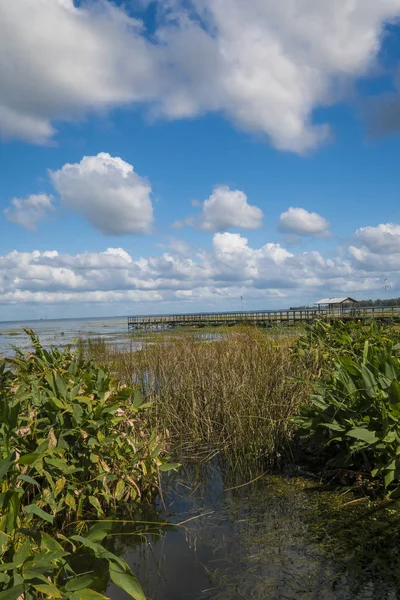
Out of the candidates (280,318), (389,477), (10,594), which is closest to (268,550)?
(389,477)

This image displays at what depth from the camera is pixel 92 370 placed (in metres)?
3.96

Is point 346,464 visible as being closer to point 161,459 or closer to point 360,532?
point 360,532

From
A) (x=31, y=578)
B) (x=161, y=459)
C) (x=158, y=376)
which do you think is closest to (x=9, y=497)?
(x=31, y=578)

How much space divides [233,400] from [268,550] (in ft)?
7.17

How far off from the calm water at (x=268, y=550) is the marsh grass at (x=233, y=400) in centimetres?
80

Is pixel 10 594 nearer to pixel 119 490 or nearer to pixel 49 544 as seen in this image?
pixel 49 544

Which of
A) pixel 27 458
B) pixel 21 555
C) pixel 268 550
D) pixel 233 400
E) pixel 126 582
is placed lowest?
pixel 268 550

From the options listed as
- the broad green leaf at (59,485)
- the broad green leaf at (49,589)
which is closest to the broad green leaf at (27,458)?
the broad green leaf at (49,589)

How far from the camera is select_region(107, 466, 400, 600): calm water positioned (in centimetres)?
257

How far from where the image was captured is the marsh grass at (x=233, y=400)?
15.7 ft

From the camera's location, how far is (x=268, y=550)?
2.95m

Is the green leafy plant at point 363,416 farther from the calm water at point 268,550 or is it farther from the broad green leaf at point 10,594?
the broad green leaf at point 10,594

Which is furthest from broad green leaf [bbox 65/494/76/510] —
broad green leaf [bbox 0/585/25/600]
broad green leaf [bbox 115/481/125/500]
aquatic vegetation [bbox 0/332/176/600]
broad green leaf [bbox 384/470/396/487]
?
broad green leaf [bbox 384/470/396/487]

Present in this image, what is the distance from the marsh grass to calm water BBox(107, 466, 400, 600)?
0.80 m
